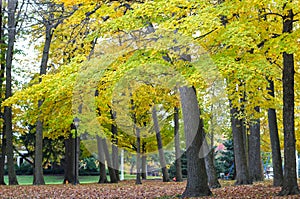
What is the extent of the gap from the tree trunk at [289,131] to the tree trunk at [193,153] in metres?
2.19

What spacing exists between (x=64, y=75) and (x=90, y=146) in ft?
71.0

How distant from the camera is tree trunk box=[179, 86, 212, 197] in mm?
13163

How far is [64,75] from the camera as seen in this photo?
1299 cm

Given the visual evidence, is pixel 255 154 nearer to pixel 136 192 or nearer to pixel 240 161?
pixel 240 161

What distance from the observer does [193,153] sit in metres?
13.2

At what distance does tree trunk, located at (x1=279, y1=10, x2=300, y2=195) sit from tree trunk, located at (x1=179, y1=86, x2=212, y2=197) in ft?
7.17

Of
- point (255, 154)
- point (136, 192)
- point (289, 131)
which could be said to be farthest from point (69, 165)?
point (289, 131)

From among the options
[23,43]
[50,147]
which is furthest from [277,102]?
[50,147]

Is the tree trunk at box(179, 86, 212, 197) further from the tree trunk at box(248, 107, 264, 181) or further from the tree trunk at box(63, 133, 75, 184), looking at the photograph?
the tree trunk at box(63, 133, 75, 184)

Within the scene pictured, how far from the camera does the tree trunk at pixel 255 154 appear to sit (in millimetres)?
22734

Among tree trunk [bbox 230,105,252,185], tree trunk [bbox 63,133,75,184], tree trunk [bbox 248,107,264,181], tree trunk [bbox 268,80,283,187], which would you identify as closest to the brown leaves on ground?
tree trunk [bbox 268,80,283,187]

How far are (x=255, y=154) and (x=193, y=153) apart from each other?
10440 mm

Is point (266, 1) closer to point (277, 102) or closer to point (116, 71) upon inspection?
point (116, 71)

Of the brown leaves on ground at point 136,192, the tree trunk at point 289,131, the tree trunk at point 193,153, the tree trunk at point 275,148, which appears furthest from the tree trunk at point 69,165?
the tree trunk at point 289,131
